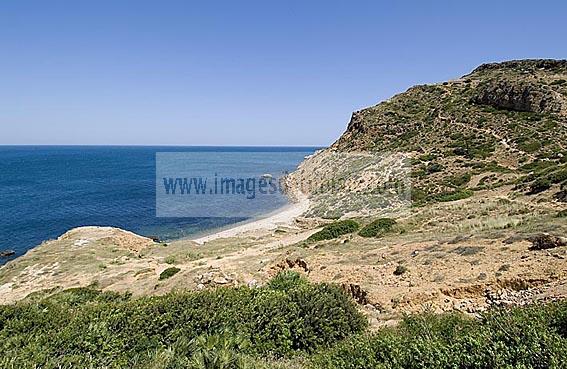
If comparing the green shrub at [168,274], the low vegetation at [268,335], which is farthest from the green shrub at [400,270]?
the green shrub at [168,274]

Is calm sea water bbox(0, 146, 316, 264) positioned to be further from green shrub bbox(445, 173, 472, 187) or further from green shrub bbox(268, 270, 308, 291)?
green shrub bbox(268, 270, 308, 291)

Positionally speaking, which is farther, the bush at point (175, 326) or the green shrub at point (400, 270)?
the green shrub at point (400, 270)

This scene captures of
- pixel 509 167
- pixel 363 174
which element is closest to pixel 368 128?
pixel 363 174

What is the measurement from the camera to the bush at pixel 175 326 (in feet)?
21.4

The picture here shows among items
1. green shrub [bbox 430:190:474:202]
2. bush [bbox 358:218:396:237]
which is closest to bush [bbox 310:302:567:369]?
bush [bbox 358:218:396:237]

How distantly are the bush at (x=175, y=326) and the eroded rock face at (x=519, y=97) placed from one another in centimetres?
4731

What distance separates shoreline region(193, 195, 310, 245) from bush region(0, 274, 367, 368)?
81.2 ft

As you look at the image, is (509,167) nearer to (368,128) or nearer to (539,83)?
(539,83)

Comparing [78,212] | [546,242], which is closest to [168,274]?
[546,242]

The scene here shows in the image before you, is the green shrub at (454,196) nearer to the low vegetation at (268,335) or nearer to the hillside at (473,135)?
the hillside at (473,135)

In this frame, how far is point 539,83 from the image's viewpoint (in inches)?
1914

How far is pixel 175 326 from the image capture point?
7.75 meters

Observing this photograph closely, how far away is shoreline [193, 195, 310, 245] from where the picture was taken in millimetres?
36141

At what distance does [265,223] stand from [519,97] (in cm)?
3617
